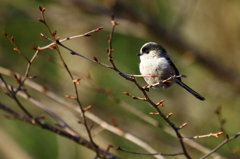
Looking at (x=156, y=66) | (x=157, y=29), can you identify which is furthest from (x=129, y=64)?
(x=156, y=66)

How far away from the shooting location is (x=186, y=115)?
6262 millimetres

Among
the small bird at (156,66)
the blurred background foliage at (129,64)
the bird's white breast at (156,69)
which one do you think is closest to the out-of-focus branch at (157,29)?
the blurred background foliage at (129,64)

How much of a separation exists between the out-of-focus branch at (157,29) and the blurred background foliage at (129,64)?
17 mm

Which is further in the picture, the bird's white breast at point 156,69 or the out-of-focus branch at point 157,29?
the out-of-focus branch at point 157,29

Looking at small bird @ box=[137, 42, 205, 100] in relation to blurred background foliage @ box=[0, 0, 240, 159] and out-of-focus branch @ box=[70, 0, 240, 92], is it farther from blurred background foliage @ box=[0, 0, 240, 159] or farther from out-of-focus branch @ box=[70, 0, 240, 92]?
out-of-focus branch @ box=[70, 0, 240, 92]

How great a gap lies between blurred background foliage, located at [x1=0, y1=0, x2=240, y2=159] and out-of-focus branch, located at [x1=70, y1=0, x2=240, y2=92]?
2 centimetres

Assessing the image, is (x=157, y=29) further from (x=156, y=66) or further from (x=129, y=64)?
(x=156, y=66)

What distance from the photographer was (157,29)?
5.71 meters

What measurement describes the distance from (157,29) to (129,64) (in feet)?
6.07

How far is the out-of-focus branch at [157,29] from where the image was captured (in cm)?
568

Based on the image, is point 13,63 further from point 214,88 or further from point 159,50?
point 214,88

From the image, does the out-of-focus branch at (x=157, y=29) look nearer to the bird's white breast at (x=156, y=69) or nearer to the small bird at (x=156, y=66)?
the small bird at (x=156, y=66)

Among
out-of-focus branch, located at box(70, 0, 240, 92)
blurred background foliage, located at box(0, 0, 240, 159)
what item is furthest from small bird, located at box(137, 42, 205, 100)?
out-of-focus branch, located at box(70, 0, 240, 92)

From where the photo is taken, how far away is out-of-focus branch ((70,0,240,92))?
568 cm
